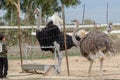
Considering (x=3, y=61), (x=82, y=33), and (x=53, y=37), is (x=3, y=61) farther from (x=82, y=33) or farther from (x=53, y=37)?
(x=82, y=33)

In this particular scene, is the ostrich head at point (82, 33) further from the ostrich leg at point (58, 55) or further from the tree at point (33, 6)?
the tree at point (33, 6)

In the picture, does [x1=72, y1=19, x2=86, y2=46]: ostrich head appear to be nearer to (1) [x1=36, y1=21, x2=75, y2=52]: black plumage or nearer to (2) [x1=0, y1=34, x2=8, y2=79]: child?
(1) [x1=36, y1=21, x2=75, y2=52]: black plumage

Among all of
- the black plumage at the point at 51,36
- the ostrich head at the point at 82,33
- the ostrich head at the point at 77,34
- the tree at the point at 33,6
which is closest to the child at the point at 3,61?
the black plumage at the point at 51,36

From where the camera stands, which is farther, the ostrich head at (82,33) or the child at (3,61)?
the ostrich head at (82,33)

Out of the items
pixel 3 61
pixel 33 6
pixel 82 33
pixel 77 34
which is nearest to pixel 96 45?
pixel 82 33

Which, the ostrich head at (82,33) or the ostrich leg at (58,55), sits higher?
the ostrich head at (82,33)

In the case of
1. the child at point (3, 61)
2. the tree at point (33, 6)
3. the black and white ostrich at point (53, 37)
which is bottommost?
the child at point (3, 61)

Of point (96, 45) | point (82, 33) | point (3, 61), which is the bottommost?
point (3, 61)

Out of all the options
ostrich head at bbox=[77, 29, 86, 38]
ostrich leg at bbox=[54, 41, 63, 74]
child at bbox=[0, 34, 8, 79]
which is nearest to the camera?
child at bbox=[0, 34, 8, 79]

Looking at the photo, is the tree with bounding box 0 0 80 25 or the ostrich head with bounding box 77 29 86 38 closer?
the ostrich head with bounding box 77 29 86 38

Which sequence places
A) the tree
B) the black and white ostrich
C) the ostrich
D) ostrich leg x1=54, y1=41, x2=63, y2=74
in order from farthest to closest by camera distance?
the tree → the black and white ostrich → ostrich leg x1=54, y1=41, x2=63, y2=74 → the ostrich

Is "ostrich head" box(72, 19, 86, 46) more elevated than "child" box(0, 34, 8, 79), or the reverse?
"ostrich head" box(72, 19, 86, 46)

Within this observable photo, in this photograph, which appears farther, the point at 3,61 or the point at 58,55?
the point at 58,55

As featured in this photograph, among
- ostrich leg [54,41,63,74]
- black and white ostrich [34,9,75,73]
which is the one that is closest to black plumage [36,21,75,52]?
black and white ostrich [34,9,75,73]
